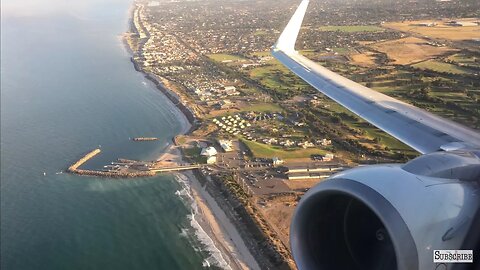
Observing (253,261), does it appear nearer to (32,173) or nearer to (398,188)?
(398,188)

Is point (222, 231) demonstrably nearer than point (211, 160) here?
Yes

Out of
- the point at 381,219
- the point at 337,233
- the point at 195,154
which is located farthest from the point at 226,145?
the point at 381,219

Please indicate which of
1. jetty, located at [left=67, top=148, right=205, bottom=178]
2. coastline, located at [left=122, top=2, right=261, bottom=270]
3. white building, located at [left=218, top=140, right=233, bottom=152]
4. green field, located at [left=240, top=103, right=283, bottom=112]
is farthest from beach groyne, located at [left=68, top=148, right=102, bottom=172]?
green field, located at [left=240, top=103, right=283, bottom=112]

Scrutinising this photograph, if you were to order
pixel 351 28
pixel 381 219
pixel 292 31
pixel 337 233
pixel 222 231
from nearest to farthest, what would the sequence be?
pixel 381 219 → pixel 337 233 → pixel 292 31 → pixel 222 231 → pixel 351 28

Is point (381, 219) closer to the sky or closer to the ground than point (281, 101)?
closer to the sky

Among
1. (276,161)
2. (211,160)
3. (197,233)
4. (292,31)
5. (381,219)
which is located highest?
(292,31)

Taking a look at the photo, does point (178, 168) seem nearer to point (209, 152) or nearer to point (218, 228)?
point (209, 152)

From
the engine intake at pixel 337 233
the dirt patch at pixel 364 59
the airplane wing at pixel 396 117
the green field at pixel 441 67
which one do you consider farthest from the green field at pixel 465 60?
the engine intake at pixel 337 233

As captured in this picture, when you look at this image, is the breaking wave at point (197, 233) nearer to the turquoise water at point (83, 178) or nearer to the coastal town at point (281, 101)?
the turquoise water at point (83, 178)

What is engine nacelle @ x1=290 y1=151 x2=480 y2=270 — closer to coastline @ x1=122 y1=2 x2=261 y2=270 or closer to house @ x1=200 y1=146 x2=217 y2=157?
coastline @ x1=122 y1=2 x2=261 y2=270
